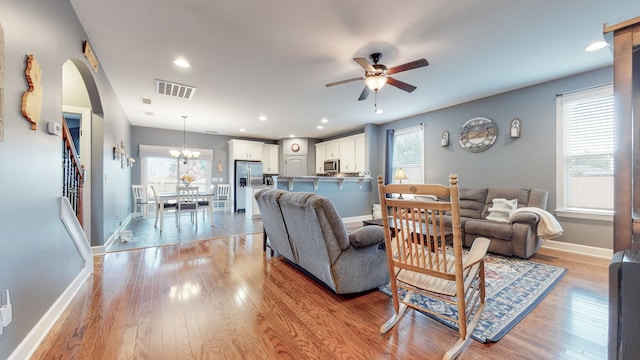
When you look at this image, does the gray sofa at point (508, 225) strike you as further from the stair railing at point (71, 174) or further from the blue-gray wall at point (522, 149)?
the stair railing at point (71, 174)

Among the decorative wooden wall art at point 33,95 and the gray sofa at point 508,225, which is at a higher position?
the decorative wooden wall art at point 33,95

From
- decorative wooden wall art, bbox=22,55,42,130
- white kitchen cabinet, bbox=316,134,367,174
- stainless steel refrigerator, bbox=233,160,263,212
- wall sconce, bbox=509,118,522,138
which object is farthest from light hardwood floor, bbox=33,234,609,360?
stainless steel refrigerator, bbox=233,160,263,212

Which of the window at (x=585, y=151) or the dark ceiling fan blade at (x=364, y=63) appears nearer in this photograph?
the dark ceiling fan blade at (x=364, y=63)

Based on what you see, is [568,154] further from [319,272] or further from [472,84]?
[319,272]

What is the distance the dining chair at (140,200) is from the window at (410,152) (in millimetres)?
5766

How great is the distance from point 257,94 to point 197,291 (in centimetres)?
317

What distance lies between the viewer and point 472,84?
3.80m

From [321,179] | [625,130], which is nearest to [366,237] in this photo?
[625,130]

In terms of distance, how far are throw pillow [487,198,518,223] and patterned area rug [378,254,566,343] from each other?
61 centimetres

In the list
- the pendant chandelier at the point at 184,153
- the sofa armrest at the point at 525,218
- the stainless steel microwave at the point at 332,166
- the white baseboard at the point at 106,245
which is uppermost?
the pendant chandelier at the point at 184,153

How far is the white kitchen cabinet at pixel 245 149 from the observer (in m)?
7.60

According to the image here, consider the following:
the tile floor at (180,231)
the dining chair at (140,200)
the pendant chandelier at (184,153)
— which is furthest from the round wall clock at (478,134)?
the dining chair at (140,200)

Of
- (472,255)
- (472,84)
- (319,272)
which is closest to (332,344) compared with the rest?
(319,272)

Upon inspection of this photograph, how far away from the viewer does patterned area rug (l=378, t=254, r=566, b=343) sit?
1718 millimetres
